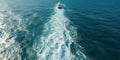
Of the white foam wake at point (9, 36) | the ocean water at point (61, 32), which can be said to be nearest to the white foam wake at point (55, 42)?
the ocean water at point (61, 32)

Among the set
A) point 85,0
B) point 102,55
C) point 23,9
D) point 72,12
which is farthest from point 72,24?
point 85,0

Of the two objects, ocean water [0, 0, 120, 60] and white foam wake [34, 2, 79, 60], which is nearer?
white foam wake [34, 2, 79, 60]

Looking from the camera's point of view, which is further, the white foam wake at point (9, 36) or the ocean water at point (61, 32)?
the white foam wake at point (9, 36)

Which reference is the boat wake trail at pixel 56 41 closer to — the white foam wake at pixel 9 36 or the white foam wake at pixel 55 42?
the white foam wake at pixel 55 42

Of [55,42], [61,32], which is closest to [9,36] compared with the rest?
[55,42]

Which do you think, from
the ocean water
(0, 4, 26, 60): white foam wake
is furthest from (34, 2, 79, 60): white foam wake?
(0, 4, 26, 60): white foam wake

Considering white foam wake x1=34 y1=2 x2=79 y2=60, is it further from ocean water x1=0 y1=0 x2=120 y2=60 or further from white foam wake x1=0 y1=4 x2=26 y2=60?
white foam wake x1=0 y1=4 x2=26 y2=60

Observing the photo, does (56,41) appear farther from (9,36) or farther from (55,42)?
(9,36)
